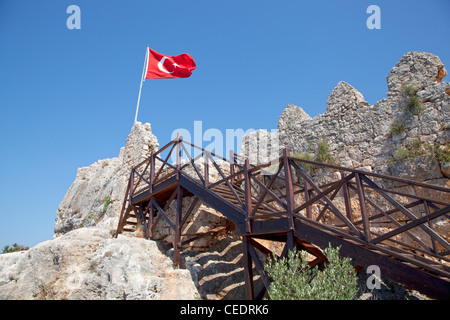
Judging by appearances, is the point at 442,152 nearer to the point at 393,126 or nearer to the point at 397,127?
the point at 397,127

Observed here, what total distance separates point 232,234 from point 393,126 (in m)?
5.85

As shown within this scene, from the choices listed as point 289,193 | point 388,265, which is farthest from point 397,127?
point 388,265

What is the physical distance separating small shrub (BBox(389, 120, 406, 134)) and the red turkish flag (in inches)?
363

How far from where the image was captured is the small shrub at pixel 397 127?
8711 mm

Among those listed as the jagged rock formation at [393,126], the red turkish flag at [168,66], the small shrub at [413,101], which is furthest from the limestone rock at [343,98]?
the red turkish flag at [168,66]

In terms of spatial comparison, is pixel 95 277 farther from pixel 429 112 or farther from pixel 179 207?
pixel 429 112

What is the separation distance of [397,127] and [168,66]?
10437 mm

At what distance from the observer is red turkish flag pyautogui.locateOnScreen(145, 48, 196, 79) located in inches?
580

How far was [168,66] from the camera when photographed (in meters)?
15.0

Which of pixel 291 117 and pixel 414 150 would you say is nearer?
pixel 414 150

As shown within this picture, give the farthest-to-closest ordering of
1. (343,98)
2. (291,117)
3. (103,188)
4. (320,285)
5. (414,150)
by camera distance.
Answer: (103,188) < (291,117) < (343,98) < (414,150) < (320,285)

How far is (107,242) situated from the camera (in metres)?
8.80
